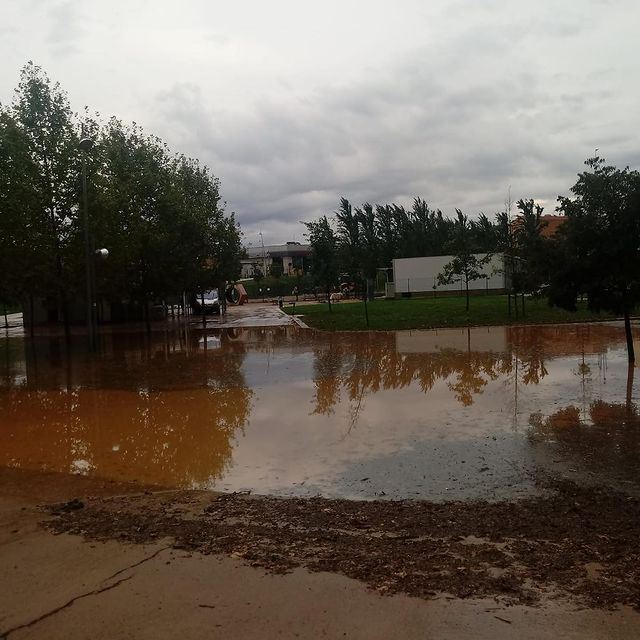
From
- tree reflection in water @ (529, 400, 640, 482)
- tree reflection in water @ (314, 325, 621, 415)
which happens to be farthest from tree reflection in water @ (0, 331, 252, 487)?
tree reflection in water @ (529, 400, 640, 482)

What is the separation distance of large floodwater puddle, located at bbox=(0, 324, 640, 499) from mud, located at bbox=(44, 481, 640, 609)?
2.11 feet

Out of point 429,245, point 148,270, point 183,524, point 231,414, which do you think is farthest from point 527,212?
point 429,245

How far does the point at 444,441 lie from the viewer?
8.42m

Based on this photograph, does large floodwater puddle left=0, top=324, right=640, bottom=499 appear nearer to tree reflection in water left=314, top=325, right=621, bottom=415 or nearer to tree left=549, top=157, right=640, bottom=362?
tree reflection in water left=314, top=325, right=621, bottom=415

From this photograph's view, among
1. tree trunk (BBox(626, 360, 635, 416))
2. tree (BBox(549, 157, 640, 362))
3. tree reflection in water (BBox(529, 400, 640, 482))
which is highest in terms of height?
tree (BBox(549, 157, 640, 362))

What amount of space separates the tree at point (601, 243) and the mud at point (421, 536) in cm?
786

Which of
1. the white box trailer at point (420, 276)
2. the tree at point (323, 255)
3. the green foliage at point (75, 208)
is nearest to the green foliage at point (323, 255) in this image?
the tree at point (323, 255)

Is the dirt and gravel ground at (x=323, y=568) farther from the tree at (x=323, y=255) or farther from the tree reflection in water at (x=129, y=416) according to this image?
the tree at (x=323, y=255)

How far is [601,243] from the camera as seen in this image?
42.4 feet

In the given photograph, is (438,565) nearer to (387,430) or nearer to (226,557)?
(226,557)

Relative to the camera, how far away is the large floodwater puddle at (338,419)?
7.12 meters

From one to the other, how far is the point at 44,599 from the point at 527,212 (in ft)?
116

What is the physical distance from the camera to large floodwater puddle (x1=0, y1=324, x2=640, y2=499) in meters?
7.12

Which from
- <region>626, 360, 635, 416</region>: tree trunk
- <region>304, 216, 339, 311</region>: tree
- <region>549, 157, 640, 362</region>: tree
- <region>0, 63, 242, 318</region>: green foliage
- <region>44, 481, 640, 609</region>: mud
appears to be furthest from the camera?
<region>304, 216, 339, 311</region>: tree
